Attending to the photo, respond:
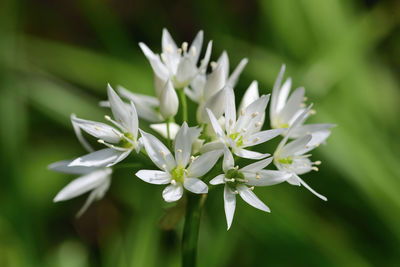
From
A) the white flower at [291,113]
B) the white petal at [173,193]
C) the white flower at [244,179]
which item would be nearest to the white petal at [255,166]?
the white flower at [244,179]

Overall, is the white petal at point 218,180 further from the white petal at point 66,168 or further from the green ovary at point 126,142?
the white petal at point 66,168

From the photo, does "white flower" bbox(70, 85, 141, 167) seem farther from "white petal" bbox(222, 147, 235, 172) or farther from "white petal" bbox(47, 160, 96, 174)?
"white petal" bbox(222, 147, 235, 172)

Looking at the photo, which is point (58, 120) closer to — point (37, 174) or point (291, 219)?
point (37, 174)

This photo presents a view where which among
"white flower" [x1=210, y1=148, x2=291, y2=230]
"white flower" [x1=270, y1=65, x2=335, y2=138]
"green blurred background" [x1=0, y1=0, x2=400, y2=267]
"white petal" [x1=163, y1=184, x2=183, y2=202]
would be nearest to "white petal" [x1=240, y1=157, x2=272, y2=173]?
"white flower" [x1=210, y1=148, x2=291, y2=230]

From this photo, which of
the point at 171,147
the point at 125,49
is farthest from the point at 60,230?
the point at 171,147

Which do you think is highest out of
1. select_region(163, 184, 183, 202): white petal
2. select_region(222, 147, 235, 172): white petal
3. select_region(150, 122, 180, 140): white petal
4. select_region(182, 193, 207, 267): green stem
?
select_region(150, 122, 180, 140): white petal
